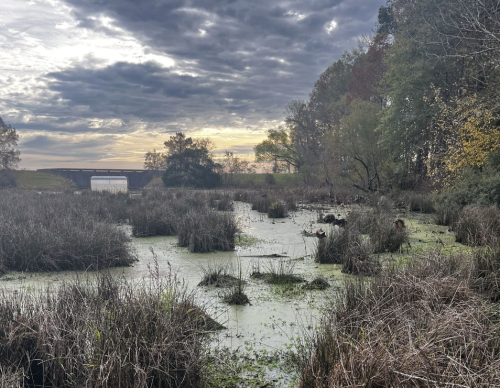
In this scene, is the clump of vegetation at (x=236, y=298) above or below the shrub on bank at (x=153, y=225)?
below

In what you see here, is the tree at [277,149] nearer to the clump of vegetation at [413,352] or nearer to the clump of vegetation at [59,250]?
the clump of vegetation at [59,250]

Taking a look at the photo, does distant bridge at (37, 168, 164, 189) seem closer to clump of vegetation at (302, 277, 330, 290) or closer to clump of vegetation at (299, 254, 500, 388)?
clump of vegetation at (302, 277, 330, 290)

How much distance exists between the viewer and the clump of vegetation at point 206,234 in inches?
325

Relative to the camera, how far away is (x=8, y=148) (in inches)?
1587

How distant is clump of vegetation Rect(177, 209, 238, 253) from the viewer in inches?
325

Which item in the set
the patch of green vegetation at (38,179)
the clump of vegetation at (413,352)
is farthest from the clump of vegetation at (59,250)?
the patch of green vegetation at (38,179)

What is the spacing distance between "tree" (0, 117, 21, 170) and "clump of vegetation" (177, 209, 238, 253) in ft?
121

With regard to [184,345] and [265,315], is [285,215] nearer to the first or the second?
[265,315]

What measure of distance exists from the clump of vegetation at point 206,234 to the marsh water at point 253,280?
238 mm

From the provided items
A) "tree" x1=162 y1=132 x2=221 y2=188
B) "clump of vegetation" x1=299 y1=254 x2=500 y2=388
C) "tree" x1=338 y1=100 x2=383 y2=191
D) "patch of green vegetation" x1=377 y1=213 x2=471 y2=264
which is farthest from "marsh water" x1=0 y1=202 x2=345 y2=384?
"tree" x1=162 y1=132 x2=221 y2=188

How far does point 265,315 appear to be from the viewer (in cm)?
441

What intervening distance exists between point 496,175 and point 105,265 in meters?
9.93

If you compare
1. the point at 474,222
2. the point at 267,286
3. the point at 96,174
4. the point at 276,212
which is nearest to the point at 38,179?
the point at 96,174


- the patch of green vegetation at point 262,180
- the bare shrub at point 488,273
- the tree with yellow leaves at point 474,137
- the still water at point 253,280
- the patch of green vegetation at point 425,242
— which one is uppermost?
the tree with yellow leaves at point 474,137
